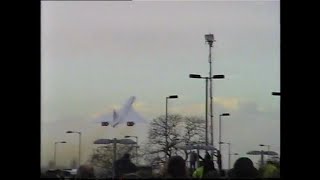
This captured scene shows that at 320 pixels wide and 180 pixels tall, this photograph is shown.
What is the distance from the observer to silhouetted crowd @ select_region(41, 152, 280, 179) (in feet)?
5.20

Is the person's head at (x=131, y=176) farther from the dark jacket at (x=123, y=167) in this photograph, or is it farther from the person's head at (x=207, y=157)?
the person's head at (x=207, y=157)

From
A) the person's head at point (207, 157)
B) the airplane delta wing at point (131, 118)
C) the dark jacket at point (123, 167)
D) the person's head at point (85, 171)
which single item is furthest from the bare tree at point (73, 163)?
the person's head at point (207, 157)

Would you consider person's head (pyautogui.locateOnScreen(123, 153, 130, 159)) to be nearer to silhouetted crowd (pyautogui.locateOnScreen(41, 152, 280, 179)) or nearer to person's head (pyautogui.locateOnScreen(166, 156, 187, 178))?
silhouetted crowd (pyautogui.locateOnScreen(41, 152, 280, 179))

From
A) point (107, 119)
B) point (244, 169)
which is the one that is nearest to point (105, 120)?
point (107, 119)

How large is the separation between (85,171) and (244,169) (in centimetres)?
54

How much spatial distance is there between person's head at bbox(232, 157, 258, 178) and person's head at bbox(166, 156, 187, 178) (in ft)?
0.56

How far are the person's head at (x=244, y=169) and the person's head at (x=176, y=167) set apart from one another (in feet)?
0.56

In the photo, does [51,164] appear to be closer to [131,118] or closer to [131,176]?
[131,176]

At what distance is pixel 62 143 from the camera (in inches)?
71.7

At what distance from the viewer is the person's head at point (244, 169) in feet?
5.25
